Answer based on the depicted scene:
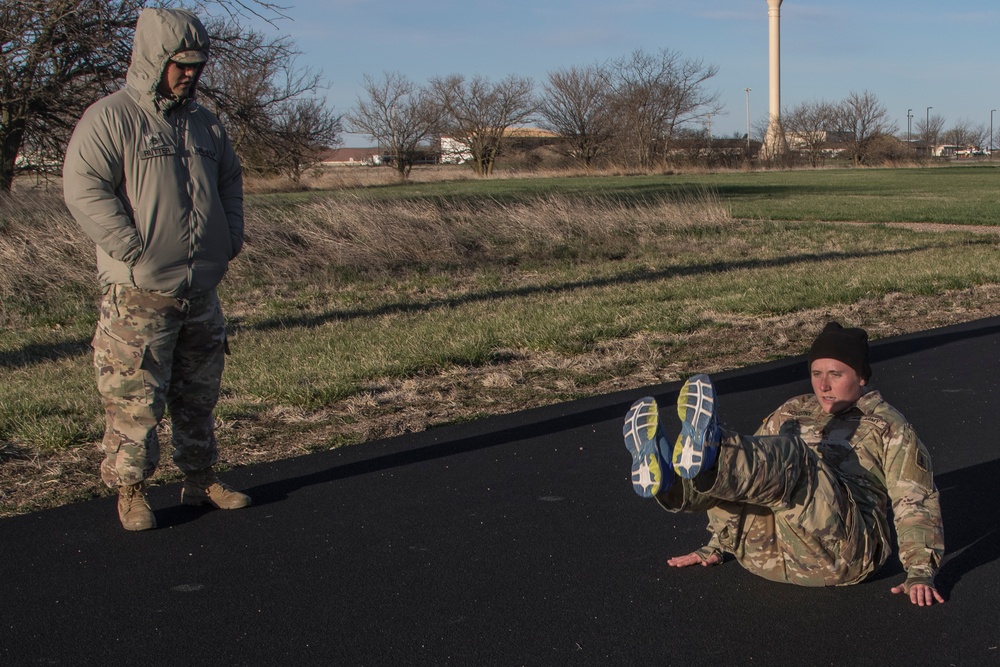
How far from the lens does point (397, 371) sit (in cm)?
737

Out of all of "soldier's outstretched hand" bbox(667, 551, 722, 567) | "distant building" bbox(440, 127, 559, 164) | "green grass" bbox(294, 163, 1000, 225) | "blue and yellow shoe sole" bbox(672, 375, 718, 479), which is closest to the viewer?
A: "blue and yellow shoe sole" bbox(672, 375, 718, 479)

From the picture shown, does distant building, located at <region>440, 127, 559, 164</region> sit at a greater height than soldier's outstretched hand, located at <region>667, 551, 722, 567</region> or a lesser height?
greater

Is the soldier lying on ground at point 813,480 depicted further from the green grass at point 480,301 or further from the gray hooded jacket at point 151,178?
the green grass at point 480,301

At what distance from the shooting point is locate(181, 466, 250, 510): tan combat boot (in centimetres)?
457

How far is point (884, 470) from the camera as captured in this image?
3486 millimetres

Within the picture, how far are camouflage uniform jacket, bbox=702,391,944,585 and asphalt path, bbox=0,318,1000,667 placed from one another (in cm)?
24

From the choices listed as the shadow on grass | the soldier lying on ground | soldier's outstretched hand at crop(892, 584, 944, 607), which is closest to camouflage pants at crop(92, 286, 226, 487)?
the soldier lying on ground

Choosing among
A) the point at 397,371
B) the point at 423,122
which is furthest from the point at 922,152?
the point at 397,371

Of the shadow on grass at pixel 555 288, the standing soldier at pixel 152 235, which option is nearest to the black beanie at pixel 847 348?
the standing soldier at pixel 152 235

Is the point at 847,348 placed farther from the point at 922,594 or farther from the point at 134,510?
the point at 134,510

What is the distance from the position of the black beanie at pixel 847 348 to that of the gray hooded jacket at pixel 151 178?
2513 mm

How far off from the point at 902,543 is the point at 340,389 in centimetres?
423

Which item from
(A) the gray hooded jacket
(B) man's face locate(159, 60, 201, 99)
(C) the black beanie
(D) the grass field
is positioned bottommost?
(D) the grass field

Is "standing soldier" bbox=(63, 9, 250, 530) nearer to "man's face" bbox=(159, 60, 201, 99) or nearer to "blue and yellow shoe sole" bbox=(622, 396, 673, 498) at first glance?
"man's face" bbox=(159, 60, 201, 99)
